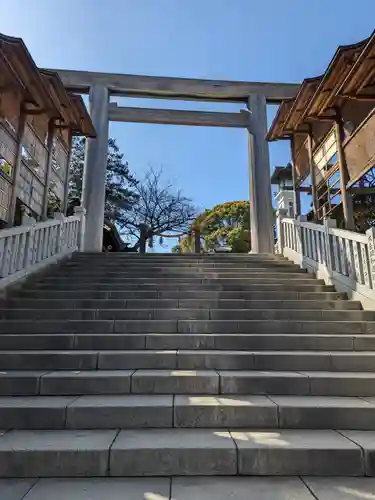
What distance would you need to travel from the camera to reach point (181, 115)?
30.7 feet

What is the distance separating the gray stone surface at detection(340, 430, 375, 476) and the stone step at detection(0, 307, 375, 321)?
6.09 feet

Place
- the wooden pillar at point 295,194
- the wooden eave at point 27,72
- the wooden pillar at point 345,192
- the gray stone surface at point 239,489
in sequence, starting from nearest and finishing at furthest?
the gray stone surface at point 239,489 < the wooden eave at point 27,72 < the wooden pillar at point 345,192 < the wooden pillar at point 295,194

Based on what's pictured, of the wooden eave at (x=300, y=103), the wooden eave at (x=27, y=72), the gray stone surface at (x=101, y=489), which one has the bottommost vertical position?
the gray stone surface at (x=101, y=489)

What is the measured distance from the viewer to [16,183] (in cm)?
503

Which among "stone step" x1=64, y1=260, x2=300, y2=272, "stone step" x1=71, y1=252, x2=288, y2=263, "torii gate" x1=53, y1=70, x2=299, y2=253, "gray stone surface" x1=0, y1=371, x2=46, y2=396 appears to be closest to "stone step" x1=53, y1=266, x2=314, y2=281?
"stone step" x1=64, y1=260, x2=300, y2=272

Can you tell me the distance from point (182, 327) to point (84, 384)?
129 cm

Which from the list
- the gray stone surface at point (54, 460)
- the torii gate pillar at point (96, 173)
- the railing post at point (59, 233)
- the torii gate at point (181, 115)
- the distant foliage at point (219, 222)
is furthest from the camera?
the distant foliage at point (219, 222)

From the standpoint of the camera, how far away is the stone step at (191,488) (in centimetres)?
161

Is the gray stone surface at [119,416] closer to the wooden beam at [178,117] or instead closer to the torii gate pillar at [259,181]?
the torii gate pillar at [259,181]

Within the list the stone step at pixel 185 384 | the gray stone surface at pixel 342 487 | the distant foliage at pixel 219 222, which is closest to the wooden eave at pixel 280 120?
the stone step at pixel 185 384

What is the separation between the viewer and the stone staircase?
1847 mm

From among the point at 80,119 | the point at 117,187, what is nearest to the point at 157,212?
the point at 117,187

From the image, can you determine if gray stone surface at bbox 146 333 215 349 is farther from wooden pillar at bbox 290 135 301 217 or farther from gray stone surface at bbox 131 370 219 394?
wooden pillar at bbox 290 135 301 217

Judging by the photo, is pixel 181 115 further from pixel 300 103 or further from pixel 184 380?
pixel 184 380
